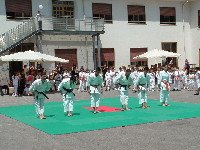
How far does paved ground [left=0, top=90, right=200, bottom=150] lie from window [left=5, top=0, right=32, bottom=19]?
56.6ft

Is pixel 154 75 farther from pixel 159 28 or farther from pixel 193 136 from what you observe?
pixel 193 136

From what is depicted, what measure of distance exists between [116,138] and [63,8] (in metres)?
21.1

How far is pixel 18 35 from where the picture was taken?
82.2 ft

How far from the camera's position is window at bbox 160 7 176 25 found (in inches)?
1277

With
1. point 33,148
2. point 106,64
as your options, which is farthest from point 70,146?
point 106,64

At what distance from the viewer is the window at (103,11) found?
29.2 meters

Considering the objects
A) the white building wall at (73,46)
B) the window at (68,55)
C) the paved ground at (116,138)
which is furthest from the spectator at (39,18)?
the paved ground at (116,138)

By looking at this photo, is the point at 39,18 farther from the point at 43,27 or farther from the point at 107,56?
the point at 107,56

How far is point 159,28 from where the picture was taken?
105 ft

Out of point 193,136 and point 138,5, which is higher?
point 138,5

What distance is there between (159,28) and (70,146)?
26.0m

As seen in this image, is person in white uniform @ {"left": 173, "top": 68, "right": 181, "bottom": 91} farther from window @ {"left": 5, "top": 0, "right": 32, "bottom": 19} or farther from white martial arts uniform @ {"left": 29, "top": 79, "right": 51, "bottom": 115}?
window @ {"left": 5, "top": 0, "right": 32, "bottom": 19}

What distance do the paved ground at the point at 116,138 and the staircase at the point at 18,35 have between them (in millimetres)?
14438

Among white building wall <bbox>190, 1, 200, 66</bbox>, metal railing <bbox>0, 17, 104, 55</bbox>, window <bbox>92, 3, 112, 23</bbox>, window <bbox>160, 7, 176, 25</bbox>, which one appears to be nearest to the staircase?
metal railing <bbox>0, 17, 104, 55</bbox>
